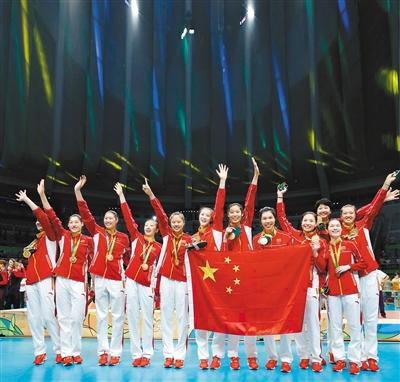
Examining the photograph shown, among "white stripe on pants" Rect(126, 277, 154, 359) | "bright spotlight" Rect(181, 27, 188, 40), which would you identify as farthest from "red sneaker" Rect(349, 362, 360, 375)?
"bright spotlight" Rect(181, 27, 188, 40)

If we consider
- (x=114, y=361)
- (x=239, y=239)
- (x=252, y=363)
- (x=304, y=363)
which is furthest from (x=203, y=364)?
(x=239, y=239)

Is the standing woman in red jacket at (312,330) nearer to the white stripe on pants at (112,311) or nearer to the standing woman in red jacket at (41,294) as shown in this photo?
the white stripe on pants at (112,311)

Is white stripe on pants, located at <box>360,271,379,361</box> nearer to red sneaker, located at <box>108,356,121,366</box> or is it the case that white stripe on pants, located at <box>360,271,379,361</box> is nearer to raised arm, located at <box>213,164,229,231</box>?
raised arm, located at <box>213,164,229,231</box>

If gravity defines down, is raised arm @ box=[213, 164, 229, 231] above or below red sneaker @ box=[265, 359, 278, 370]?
above

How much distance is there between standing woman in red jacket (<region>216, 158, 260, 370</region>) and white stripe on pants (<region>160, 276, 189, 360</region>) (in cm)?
53

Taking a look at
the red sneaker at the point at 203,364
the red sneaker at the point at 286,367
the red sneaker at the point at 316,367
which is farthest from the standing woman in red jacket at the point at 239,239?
the red sneaker at the point at 316,367

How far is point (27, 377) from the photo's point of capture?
472cm

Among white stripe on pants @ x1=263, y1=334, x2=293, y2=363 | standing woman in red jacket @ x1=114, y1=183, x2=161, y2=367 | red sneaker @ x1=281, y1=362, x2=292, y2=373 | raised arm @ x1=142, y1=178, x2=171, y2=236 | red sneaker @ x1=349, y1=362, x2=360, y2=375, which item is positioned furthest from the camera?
raised arm @ x1=142, y1=178, x2=171, y2=236

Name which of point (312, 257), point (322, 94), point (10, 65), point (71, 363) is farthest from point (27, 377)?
point (322, 94)

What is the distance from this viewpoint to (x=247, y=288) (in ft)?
17.4

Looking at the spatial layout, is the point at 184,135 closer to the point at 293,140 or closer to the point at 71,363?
the point at 293,140

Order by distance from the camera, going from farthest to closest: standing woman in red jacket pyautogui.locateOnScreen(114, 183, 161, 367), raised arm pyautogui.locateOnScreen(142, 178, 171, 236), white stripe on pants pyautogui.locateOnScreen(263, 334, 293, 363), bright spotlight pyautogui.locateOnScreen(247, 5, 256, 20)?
bright spotlight pyautogui.locateOnScreen(247, 5, 256, 20)
raised arm pyautogui.locateOnScreen(142, 178, 171, 236)
standing woman in red jacket pyautogui.locateOnScreen(114, 183, 161, 367)
white stripe on pants pyautogui.locateOnScreen(263, 334, 293, 363)

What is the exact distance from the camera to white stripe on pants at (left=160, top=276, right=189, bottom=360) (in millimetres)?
5285

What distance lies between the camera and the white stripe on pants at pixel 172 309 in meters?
5.29
